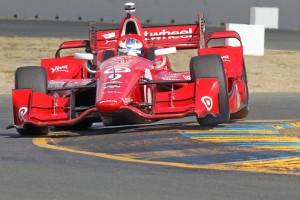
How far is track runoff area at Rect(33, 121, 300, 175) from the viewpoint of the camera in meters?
8.52

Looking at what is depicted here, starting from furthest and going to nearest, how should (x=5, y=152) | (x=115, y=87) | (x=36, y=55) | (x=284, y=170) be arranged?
(x=36, y=55), (x=115, y=87), (x=5, y=152), (x=284, y=170)

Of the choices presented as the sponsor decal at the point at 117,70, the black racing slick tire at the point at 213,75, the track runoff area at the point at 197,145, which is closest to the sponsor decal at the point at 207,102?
the black racing slick tire at the point at 213,75

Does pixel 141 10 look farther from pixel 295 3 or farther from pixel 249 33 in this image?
pixel 249 33

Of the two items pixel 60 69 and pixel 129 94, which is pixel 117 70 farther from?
pixel 60 69

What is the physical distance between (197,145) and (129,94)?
1.41 meters

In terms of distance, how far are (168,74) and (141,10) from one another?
82.3ft

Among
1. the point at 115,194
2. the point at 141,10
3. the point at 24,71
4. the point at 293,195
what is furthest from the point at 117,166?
the point at 141,10

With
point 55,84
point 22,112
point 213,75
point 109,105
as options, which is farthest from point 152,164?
point 55,84

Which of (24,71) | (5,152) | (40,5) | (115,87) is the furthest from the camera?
(40,5)

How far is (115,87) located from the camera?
1078 cm

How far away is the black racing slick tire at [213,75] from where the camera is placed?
36.5 feet

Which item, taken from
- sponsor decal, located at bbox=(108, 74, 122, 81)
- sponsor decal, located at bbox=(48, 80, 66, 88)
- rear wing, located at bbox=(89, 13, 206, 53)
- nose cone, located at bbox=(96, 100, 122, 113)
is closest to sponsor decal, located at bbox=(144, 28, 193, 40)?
rear wing, located at bbox=(89, 13, 206, 53)

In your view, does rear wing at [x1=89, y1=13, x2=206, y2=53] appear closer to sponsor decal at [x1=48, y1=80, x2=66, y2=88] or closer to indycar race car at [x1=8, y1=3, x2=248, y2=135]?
indycar race car at [x1=8, y1=3, x2=248, y2=135]

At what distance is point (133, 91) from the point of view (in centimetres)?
1098
